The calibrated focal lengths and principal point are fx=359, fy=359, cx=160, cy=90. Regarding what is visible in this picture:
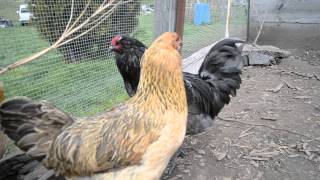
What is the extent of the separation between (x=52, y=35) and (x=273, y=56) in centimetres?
559

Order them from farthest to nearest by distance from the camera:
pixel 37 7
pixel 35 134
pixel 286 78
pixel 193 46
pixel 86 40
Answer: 1. pixel 286 78
2. pixel 193 46
3. pixel 86 40
4. pixel 37 7
5. pixel 35 134

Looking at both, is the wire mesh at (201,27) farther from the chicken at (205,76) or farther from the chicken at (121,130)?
the chicken at (121,130)

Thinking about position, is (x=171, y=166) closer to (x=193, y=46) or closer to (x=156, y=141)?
(x=156, y=141)

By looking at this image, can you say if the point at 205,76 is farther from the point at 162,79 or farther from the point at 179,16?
the point at 162,79

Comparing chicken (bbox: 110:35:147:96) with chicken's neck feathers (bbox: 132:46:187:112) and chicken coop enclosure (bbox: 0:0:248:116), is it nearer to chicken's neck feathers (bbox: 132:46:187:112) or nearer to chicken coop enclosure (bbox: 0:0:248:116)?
chicken coop enclosure (bbox: 0:0:248:116)

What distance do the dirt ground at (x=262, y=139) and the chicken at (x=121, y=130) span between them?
131 centimetres

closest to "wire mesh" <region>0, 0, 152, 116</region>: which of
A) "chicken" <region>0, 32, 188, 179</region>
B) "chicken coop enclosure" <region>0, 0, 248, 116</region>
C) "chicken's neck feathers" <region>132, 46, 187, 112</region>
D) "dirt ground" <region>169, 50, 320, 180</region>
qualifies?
"chicken coop enclosure" <region>0, 0, 248, 116</region>

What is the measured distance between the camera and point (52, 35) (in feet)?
11.6

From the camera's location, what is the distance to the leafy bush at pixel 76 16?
132 inches

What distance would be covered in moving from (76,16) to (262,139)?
8.41 ft

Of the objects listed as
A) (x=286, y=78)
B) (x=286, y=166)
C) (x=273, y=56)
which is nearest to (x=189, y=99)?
(x=286, y=166)

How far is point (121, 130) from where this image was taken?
2.25m

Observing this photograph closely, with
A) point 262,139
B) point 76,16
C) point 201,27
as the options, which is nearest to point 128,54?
point 76,16

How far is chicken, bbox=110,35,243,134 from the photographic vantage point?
11.5ft
